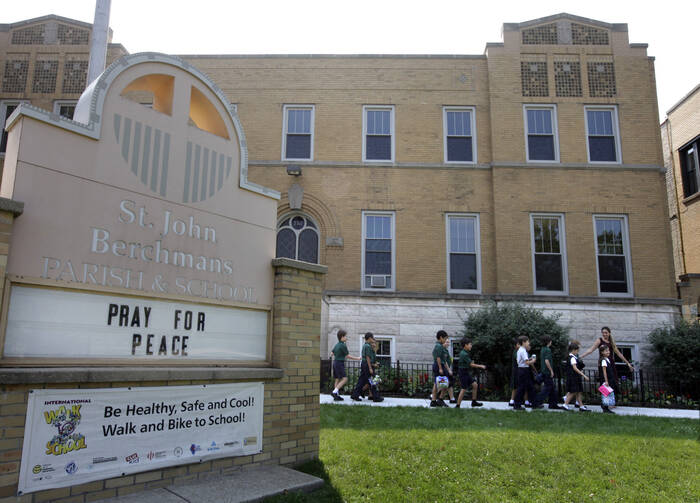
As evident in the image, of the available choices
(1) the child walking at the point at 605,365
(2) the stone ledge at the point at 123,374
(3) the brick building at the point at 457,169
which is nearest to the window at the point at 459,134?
(3) the brick building at the point at 457,169

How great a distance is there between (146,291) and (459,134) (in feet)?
49.8

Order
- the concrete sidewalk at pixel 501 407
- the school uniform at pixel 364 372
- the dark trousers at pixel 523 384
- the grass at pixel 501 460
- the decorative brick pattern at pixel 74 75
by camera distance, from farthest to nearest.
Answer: the decorative brick pattern at pixel 74 75 < the school uniform at pixel 364 372 < the dark trousers at pixel 523 384 < the concrete sidewalk at pixel 501 407 < the grass at pixel 501 460

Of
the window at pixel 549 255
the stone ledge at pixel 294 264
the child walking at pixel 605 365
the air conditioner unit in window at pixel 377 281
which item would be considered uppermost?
the window at pixel 549 255

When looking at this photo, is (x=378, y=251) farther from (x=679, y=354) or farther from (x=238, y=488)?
(x=238, y=488)

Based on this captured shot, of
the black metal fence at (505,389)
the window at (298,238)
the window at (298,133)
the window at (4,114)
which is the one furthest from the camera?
the window at (4,114)

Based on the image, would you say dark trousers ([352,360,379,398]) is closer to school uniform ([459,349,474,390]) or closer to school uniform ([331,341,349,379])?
school uniform ([331,341,349,379])

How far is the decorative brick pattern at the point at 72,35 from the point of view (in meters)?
19.2

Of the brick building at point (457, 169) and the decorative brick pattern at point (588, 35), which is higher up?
the decorative brick pattern at point (588, 35)

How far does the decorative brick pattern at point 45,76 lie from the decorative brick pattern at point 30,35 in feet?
2.79

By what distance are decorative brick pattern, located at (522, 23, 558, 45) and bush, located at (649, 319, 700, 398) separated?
34.4ft

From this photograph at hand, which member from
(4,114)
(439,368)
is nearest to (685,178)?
(439,368)

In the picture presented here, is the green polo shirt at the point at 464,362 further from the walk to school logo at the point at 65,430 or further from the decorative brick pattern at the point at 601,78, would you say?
the decorative brick pattern at the point at 601,78

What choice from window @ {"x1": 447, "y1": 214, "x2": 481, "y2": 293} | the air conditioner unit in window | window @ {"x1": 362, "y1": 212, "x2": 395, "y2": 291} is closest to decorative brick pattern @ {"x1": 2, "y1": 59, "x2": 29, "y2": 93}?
window @ {"x1": 362, "y1": 212, "x2": 395, "y2": 291}

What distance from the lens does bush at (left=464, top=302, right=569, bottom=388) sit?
48.0 feet
